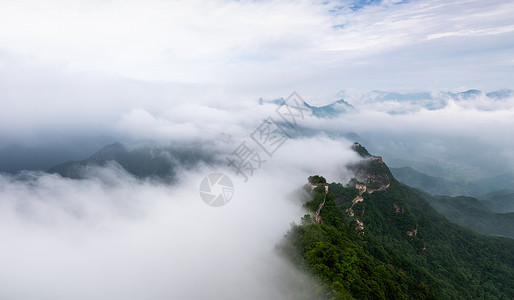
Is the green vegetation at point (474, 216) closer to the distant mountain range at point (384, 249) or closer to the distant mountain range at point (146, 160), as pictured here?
the distant mountain range at point (384, 249)

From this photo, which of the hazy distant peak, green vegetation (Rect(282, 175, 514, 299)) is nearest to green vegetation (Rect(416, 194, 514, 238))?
green vegetation (Rect(282, 175, 514, 299))

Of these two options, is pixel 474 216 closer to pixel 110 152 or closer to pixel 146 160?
pixel 146 160

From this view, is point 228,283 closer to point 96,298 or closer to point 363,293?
point 363,293

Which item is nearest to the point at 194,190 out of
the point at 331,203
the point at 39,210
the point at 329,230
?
the point at 39,210

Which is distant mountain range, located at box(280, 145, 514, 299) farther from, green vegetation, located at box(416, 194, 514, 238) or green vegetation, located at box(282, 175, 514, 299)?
green vegetation, located at box(416, 194, 514, 238)

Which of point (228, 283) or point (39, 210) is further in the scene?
point (39, 210)

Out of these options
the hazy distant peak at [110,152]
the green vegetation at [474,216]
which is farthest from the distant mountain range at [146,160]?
the green vegetation at [474,216]

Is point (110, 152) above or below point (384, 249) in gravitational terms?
above

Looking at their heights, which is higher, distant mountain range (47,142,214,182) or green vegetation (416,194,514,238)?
distant mountain range (47,142,214,182)

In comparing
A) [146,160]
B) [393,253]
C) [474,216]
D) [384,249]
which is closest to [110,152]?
[146,160]
